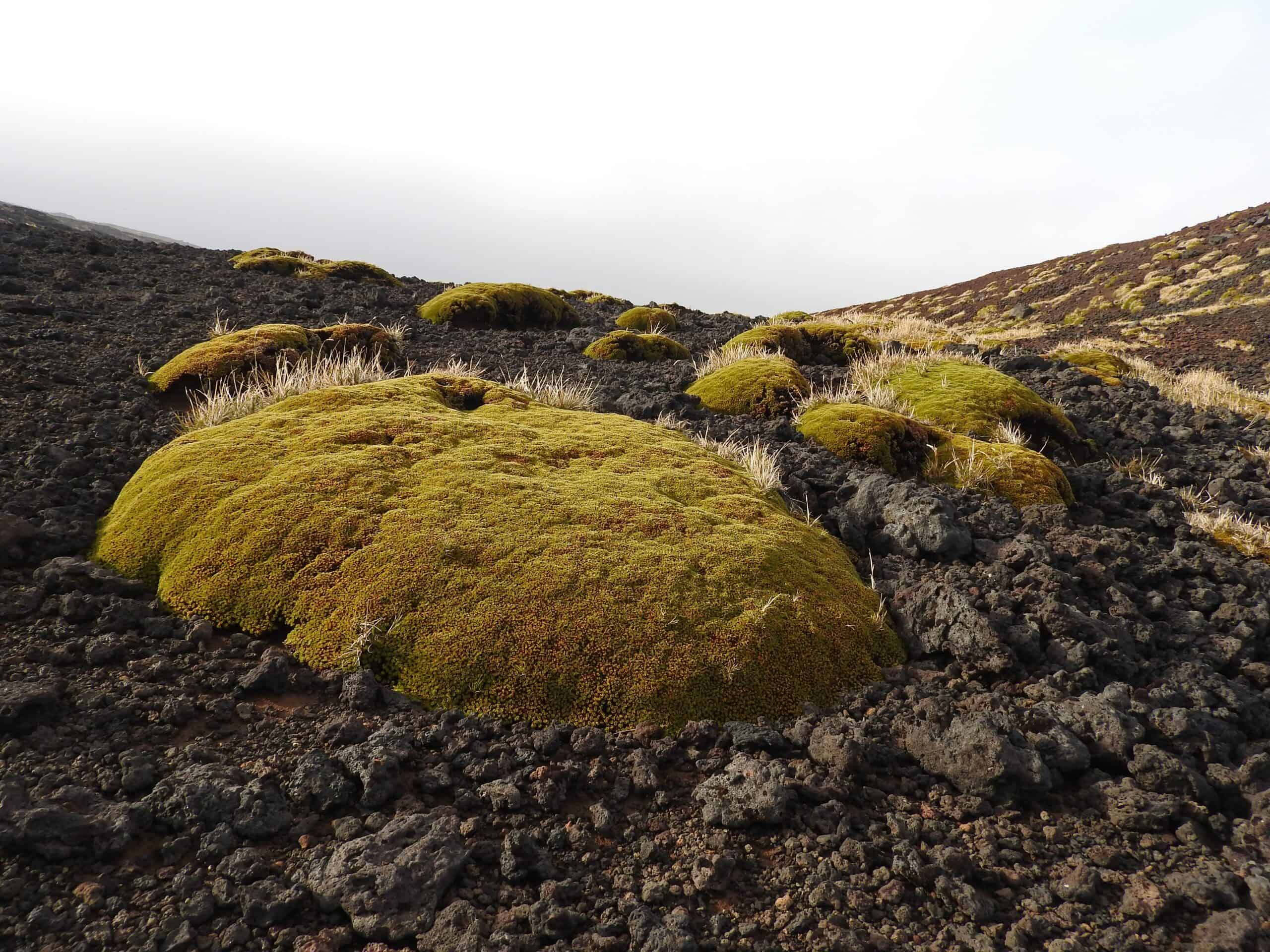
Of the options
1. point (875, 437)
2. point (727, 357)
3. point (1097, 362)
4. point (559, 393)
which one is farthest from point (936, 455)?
point (1097, 362)

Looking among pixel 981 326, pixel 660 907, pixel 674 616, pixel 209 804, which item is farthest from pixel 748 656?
pixel 981 326

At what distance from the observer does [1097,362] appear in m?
18.5

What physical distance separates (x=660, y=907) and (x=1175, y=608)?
226 inches

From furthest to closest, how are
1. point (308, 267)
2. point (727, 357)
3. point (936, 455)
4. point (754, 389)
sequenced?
point (308, 267) < point (727, 357) < point (754, 389) < point (936, 455)

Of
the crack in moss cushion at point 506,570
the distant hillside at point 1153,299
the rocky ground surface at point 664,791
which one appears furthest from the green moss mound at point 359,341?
the distant hillside at point 1153,299

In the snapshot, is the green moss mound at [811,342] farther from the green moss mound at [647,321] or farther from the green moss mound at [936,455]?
the green moss mound at [936,455]

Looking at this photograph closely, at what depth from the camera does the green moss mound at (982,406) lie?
1125 centimetres

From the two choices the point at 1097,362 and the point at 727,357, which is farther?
the point at 1097,362

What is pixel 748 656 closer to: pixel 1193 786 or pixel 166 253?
pixel 1193 786

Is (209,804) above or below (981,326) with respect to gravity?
below

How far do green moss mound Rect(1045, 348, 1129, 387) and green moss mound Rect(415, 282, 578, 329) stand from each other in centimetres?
1468

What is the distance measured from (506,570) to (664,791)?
84.0 inches

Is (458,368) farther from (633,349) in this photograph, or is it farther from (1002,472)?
(1002,472)

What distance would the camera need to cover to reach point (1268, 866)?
3.30 meters
